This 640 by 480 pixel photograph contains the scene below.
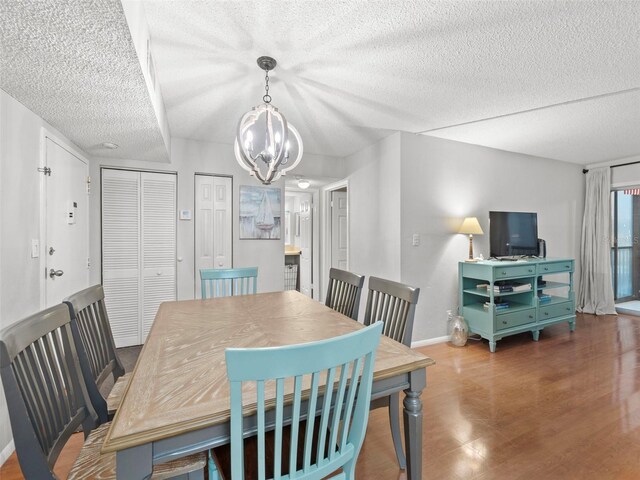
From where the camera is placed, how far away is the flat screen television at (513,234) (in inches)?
146

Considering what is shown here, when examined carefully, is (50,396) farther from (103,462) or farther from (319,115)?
(319,115)

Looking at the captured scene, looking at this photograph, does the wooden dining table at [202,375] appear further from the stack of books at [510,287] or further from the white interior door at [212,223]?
the stack of books at [510,287]

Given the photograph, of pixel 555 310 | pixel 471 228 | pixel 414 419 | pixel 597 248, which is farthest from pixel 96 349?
pixel 597 248

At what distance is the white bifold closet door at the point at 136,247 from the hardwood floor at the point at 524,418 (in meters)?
1.62

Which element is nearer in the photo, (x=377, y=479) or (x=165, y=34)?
(x=377, y=479)

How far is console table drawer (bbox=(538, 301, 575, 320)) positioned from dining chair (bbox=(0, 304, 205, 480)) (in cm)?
398

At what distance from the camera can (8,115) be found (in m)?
1.72

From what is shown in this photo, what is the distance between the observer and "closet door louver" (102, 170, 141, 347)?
3.18 meters

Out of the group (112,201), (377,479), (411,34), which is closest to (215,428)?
(377,479)

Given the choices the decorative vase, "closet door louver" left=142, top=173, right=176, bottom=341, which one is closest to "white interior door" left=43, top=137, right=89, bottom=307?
"closet door louver" left=142, top=173, right=176, bottom=341

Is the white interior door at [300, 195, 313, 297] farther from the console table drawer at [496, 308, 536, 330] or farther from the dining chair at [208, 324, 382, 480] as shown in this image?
the dining chair at [208, 324, 382, 480]

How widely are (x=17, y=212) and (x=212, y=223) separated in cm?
186

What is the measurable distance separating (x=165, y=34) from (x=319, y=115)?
1.45 meters

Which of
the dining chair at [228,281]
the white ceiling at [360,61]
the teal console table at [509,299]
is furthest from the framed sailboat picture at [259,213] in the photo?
the teal console table at [509,299]
